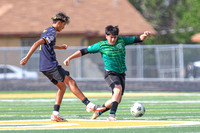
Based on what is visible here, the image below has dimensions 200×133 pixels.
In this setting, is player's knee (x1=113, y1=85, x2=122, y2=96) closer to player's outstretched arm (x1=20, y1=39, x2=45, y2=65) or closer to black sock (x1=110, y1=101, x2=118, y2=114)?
black sock (x1=110, y1=101, x2=118, y2=114)

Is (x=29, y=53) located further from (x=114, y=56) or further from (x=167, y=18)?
(x=167, y=18)

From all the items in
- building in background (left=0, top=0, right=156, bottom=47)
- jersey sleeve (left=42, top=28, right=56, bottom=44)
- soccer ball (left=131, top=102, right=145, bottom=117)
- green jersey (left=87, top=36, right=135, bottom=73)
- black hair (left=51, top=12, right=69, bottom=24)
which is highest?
building in background (left=0, top=0, right=156, bottom=47)

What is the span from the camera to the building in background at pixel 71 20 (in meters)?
31.3

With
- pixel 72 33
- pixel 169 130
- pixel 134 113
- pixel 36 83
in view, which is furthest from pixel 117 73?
pixel 72 33

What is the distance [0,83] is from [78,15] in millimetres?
10982

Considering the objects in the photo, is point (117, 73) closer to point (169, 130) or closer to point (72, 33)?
point (169, 130)

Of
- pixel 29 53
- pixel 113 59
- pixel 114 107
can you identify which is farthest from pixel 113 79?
pixel 29 53

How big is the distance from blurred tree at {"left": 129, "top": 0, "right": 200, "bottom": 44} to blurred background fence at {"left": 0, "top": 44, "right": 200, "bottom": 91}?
11939 mm

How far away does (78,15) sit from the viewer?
3325cm

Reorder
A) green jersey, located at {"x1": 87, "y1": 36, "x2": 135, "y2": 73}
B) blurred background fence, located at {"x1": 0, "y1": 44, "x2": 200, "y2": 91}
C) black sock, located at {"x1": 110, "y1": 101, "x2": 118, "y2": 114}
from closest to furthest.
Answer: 1. black sock, located at {"x1": 110, "y1": 101, "x2": 118, "y2": 114}
2. green jersey, located at {"x1": 87, "y1": 36, "x2": 135, "y2": 73}
3. blurred background fence, located at {"x1": 0, "y1": 44, "x2": 200, "y2": 91}

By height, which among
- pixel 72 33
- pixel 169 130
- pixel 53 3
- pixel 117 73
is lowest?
pixel 169 130

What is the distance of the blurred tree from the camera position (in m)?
37.8

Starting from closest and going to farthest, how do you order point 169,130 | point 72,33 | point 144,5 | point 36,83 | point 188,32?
point 169,130
point 36,83
point 72,33
point 188,32
point 144,5

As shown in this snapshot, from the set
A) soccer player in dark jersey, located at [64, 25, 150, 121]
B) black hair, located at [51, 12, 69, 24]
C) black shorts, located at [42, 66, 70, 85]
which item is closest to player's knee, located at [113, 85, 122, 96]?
soccer player in dark jersey, located at [64, 25, 150, 121]
